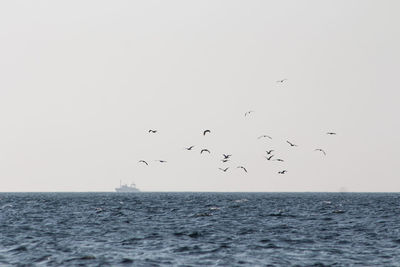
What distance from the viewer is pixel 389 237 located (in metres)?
52.7

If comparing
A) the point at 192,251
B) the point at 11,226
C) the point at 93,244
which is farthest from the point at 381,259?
the point at 11,226

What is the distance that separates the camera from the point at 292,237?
5231 cm

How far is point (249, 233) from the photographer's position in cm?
5584

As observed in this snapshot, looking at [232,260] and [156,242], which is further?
[156,242]

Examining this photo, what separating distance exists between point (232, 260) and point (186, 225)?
25.6 metres

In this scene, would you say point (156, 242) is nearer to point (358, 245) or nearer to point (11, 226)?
point (358, 245)

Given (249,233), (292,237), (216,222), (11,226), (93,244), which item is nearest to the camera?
(93,244)

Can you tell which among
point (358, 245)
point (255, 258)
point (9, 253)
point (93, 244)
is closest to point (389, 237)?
point (358, 245)

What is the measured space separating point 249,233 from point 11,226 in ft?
73.5

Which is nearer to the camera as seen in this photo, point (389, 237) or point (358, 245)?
point (358, 245)

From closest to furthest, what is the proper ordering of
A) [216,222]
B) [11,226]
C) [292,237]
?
[292,237] → [11,226] → [216,222]

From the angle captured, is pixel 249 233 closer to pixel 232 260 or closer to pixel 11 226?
pixel 232 260

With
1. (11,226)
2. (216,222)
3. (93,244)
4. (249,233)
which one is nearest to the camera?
(93,244)

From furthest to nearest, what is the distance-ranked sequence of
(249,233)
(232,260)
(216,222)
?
(216,222), (249,233), (232,260)
